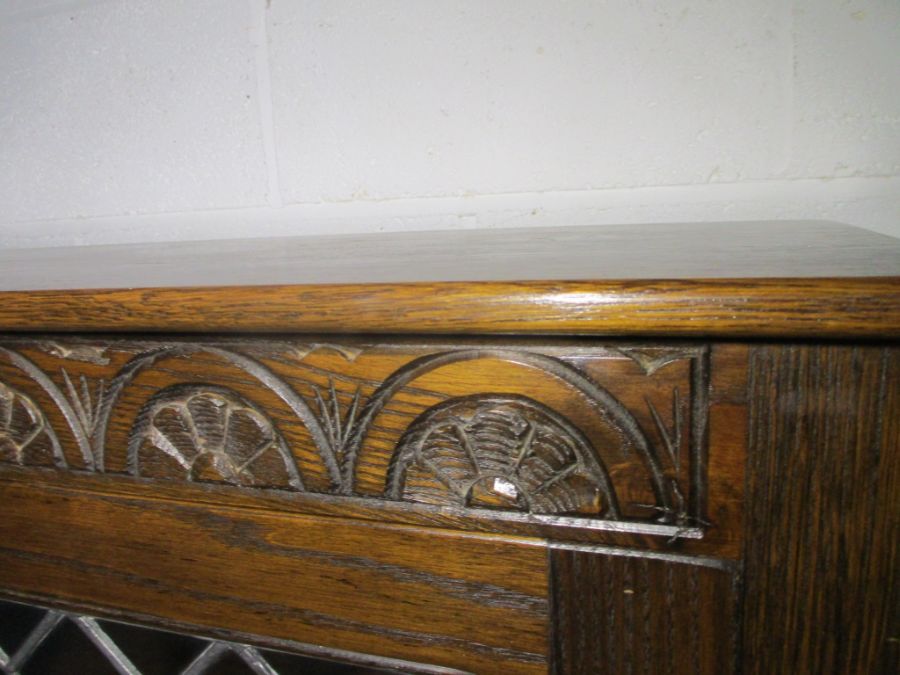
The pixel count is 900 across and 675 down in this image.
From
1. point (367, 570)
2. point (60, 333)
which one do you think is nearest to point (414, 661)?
point (367, 570)

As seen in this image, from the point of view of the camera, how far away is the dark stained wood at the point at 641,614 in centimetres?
32

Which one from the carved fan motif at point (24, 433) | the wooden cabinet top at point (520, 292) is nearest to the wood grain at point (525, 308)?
the wooden cabinet top at point (520, 292)

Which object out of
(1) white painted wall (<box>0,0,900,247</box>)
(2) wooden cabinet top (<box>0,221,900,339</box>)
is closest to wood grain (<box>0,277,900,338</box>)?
(2) wooden cabinet top (<box>0,221,900,339</box>)

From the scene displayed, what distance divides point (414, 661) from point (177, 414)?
0.72ft

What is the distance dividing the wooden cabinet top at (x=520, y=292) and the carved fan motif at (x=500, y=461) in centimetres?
6

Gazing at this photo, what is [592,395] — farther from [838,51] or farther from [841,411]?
[838,51]

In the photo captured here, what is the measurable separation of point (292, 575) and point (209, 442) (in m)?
0.10

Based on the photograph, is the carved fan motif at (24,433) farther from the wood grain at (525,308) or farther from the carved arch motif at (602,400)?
the carved arch motif at (602,400)

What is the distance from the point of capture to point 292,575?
39 cm

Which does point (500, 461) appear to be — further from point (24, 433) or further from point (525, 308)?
point (24, 433)

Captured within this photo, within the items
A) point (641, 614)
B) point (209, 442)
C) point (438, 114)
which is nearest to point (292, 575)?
point (209, 442)

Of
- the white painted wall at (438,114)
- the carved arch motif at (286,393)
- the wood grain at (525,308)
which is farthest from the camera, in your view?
the white painted wall at (438,114)

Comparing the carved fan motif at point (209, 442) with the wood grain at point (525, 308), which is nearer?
the wood grain at point (525, 308)

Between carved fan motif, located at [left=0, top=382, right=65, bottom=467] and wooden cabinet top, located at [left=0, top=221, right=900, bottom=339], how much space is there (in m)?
0.07
